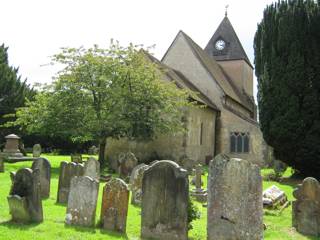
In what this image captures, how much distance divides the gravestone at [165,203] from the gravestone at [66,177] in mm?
3706

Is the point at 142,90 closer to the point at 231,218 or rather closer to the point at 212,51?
the point at 231,218

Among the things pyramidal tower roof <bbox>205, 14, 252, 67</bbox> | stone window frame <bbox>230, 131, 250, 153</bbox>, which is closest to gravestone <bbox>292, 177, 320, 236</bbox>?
stone window frame <bbox>230, 131, 250, 153</bbox>

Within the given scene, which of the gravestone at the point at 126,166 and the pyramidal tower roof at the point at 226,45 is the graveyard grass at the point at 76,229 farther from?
the pyramidal tower roof at the point at 226,45

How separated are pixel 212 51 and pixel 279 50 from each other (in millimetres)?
21095

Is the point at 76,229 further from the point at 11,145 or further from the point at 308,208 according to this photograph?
the point at 11,145

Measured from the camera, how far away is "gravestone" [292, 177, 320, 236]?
8.02m

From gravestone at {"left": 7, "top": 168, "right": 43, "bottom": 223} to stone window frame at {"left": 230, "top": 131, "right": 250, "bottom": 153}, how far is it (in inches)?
884

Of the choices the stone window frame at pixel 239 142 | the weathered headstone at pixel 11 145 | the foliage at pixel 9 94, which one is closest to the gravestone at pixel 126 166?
the weathered headstone at pixel 11 145

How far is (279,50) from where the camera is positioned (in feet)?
62.7

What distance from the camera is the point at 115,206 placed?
757 cm

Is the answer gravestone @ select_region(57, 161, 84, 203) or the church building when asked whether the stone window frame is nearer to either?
the church building

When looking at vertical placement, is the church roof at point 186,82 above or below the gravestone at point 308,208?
above

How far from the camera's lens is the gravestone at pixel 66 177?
10.1 meters

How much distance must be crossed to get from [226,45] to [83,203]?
34.5 metres
